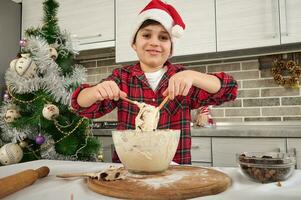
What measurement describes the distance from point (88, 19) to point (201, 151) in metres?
1.43

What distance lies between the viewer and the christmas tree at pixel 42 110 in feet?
4.82

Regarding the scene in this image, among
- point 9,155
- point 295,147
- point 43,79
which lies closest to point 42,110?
point 43,79

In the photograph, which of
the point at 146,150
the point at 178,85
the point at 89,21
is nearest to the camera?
the point at 146,150

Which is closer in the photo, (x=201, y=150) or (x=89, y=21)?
(x=201, y=150)

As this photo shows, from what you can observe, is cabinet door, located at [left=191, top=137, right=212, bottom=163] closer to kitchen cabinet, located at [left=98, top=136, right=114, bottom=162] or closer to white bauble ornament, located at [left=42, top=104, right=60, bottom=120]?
kitchen cabinet, located at [left=98, top=136, right=114, bottom=162]

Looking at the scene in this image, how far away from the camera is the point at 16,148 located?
1456mm

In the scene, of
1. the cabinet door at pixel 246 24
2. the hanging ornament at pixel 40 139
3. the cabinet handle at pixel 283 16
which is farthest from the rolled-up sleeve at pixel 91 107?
the cabinet handle at pixel 283 16

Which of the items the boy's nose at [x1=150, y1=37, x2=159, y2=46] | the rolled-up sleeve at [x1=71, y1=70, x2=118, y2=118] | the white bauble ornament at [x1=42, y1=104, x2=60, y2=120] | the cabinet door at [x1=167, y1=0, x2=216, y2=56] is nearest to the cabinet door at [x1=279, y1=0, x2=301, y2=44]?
the cabinet door at [x1=167, y1=0, x2=216, y2=56]

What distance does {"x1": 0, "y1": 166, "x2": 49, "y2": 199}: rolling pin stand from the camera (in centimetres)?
47

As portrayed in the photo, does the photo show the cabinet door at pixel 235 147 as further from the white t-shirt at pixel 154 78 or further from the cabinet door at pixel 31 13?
the cabinet door at pixel 31 13

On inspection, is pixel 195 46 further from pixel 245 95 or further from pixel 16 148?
pixel 16 148

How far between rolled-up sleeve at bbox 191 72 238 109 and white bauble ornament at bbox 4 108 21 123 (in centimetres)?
95

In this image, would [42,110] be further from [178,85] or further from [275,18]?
[275,18]

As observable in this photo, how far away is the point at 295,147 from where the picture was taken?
1.46 metres
